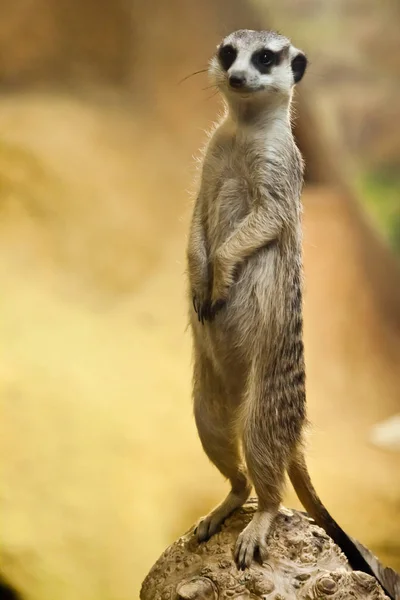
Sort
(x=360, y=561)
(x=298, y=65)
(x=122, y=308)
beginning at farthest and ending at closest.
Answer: (x=122, y=308) → (x=360, y=561) → (x=298, y=65)

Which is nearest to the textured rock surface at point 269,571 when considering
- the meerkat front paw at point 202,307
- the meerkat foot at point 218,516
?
the meerkat foot at point 218,516

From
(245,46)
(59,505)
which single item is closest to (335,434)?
(59,505)

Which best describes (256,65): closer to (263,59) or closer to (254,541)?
(263,59)

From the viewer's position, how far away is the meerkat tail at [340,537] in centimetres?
171

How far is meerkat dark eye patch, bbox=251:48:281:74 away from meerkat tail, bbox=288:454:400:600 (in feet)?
3.00

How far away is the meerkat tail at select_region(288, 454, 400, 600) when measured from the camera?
171 cm

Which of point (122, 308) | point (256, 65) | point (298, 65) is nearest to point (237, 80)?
point (256, 65)

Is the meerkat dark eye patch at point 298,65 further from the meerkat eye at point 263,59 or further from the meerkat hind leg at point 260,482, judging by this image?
the meerkat hind leg at point 260,482

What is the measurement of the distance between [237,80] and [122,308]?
39.9 inches

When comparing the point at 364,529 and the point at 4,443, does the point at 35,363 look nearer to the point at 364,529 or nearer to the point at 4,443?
the point at 4,443

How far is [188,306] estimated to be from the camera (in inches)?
69.2

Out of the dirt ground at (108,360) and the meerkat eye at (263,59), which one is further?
the dirt ground at (108,360)

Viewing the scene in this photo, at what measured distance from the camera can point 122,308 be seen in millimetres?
2256

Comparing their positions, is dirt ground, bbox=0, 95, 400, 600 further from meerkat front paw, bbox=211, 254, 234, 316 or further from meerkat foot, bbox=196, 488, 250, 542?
meerkat front paw, bbox=211, 254, 234, 316
